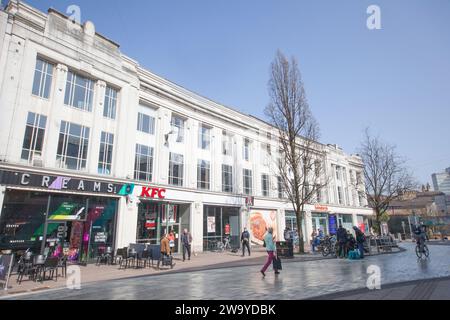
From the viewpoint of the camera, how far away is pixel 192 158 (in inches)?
976

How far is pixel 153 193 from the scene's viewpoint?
20516 mm

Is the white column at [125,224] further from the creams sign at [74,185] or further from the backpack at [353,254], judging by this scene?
the backpack at [353,254]

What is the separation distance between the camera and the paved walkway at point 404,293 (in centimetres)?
645

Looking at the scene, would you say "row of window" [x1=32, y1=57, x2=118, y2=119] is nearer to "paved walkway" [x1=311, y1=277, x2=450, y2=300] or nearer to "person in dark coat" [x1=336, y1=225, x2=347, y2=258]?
"person in dark coat" [x1=336, y1=225, x2=347, y2=258]

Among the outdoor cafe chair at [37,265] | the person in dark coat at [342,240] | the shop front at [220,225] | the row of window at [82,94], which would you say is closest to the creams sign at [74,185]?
the outdoor cafe chair at [37,265]

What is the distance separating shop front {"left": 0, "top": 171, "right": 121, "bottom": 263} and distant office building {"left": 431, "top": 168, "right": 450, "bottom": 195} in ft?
599

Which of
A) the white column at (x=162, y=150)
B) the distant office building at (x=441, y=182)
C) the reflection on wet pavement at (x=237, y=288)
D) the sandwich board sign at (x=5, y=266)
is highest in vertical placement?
the distant office building at (x=441, y=182)

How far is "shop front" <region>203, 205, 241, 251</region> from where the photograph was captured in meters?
24.6

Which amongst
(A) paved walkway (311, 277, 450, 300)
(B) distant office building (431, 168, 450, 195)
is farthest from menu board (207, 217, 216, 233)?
(B) distant office building (431, 168, 450, 195)

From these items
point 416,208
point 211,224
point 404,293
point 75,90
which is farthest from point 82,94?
point 416,208

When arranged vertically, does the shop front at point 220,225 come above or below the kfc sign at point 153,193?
below

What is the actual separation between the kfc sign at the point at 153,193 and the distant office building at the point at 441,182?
584ft
